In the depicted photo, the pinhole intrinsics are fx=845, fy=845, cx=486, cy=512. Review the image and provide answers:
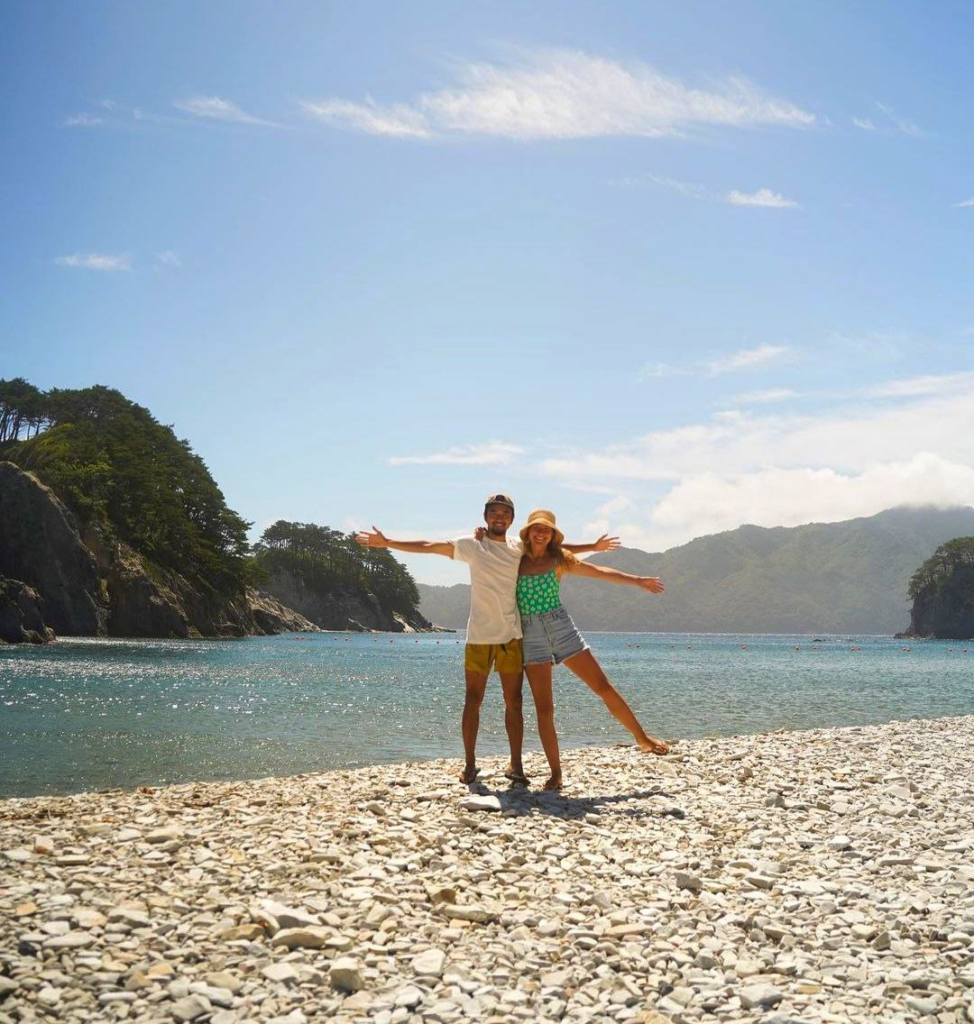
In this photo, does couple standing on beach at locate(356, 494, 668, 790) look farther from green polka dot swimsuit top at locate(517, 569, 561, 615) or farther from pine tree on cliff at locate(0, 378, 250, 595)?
pine tree on cliff at locate(0, 378, 250, 595)

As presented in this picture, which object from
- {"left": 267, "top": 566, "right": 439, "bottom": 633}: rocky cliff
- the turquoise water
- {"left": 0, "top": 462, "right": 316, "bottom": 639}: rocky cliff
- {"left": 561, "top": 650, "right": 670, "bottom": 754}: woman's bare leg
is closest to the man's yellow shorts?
{"left": 561, "top": 650, "right": 670, "bottom": 754}: woman's bare leg

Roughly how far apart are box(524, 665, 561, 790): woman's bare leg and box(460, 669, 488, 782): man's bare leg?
24.2 inches

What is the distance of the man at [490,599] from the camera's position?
10016 mm

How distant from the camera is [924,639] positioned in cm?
18725

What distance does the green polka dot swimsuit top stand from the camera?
10.2m

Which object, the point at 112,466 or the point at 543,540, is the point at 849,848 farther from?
the point at 112,466

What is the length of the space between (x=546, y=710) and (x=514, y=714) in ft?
1.51

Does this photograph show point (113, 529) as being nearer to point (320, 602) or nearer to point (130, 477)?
point (130, 477)

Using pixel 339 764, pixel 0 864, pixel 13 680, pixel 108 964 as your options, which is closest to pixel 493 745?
pixel 339 764

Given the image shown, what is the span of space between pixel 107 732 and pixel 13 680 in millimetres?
16472

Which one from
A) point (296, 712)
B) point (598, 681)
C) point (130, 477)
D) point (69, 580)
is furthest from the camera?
point (130, 477)

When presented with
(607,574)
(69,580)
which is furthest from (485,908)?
(69,580)

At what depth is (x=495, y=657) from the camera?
10.2 metres

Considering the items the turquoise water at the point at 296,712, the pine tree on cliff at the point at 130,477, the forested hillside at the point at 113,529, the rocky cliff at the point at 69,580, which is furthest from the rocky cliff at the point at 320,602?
the turquoise water at the point at 296,712
